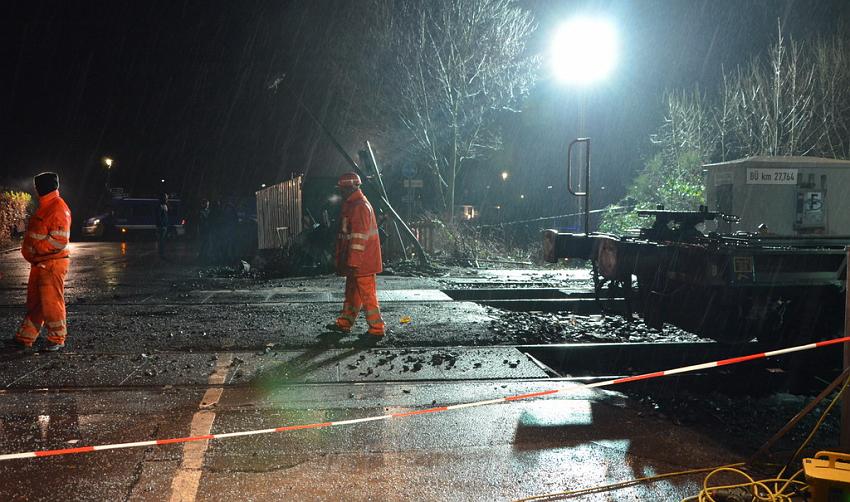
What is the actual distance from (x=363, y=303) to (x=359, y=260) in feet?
1.70

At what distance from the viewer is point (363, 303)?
7.48m

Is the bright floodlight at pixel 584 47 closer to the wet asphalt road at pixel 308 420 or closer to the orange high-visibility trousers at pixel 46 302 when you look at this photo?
the wet asphalt road at pixel 308 420

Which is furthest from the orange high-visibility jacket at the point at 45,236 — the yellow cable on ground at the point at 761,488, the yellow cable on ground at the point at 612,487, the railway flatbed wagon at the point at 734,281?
the yellow cable on ground at the point at 761,488

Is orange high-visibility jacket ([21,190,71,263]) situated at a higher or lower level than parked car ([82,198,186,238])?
lower

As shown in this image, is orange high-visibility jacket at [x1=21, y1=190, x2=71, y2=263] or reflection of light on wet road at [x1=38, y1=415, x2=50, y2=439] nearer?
reflection of light on wet road at [x1=38, y1=415, x2=50, y2=439]

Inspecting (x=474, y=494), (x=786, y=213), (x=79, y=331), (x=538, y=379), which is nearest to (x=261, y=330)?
(x=79, y=331)

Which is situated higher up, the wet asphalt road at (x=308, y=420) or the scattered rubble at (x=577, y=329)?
the scattered rubble at (x=577, y=329)

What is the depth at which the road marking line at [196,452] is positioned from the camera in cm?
354

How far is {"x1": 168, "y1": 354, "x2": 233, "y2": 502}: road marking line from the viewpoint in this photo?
354 cm

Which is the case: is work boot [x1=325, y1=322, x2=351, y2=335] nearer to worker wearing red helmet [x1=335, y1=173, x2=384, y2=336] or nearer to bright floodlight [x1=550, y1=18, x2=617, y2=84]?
worker wearing red helmet [x1=335, y1=173, x2=384, y2=336]

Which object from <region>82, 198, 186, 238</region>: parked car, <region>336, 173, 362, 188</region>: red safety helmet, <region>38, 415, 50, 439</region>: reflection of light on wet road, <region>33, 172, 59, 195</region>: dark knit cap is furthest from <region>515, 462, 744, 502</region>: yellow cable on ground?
<region>82, 198, 186, 238</region>: parked car

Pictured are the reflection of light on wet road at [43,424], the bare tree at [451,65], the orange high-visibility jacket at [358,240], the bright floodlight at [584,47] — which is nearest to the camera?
the reflection of light on wet road at [43,424]

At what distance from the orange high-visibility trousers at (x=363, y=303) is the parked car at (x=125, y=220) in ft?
86.8

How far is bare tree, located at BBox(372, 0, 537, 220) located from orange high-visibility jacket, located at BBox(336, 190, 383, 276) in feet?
49.3
